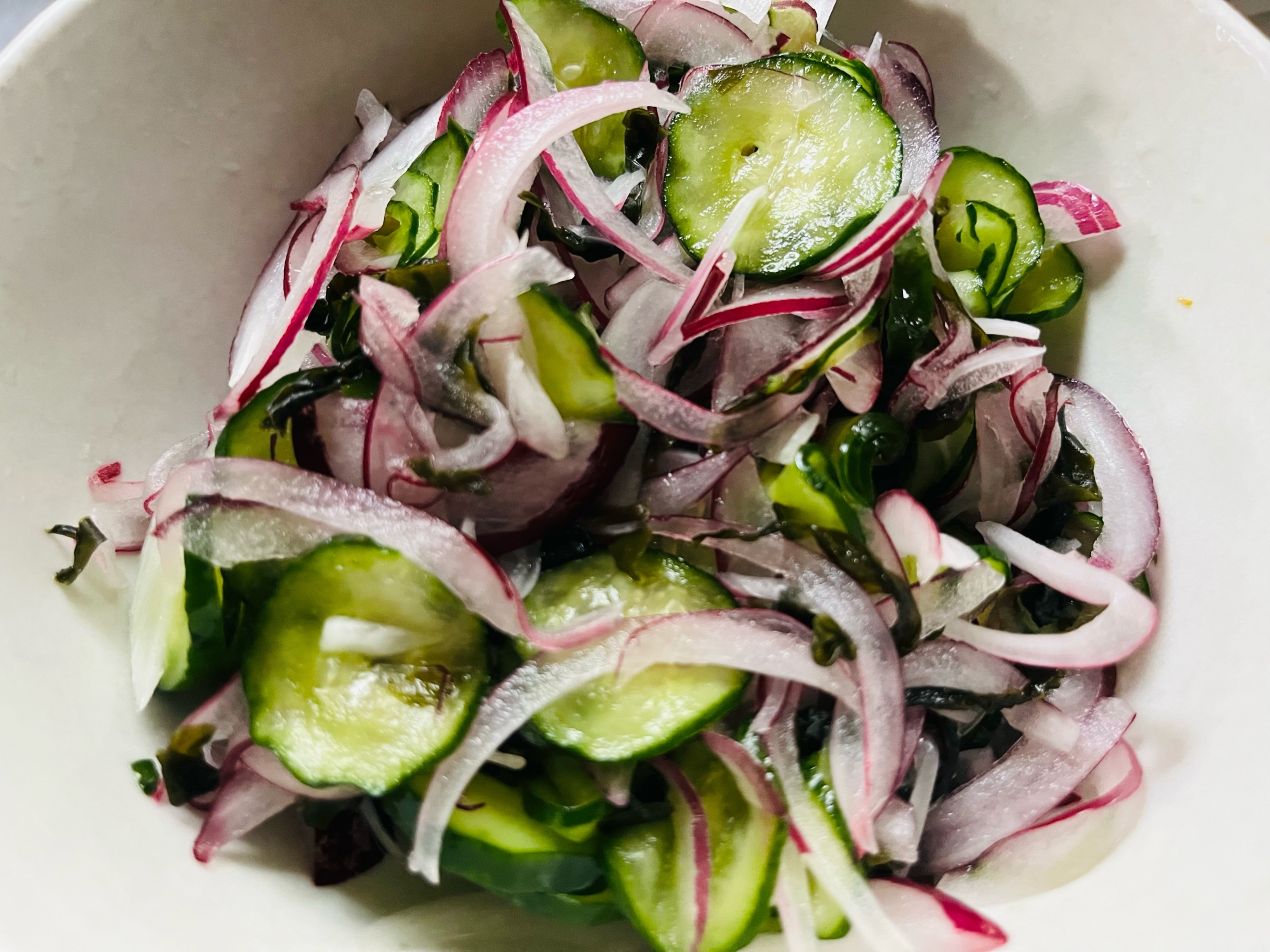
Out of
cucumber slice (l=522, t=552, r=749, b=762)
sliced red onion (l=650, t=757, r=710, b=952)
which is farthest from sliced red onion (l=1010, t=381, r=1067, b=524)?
sliced red onion (l=650, t=757, r=710, b=952)

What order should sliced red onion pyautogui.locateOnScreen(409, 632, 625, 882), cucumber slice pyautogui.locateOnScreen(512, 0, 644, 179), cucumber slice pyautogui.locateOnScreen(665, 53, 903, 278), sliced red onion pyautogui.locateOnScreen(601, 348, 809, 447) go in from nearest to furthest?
sliced red onion pyautogui.locateOnScreen(409, 632, 625, 882) < sliced red onion pyautogui.locateOnScreen(601, 348, 809, 447) < cucumber slice pyautogui.locateOnScreen(665, 53, 903, 278) < cucumber slice pyautogui.locateOnScreen(512, 0, 644, 179)

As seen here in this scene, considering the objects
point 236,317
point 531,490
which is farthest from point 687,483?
point 236,317

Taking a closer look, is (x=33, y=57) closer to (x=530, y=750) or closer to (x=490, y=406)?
(x=490, y=406)

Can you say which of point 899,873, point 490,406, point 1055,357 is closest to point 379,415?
point 490,406

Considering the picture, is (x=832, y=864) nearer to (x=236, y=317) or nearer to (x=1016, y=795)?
(x=1016, y=795)

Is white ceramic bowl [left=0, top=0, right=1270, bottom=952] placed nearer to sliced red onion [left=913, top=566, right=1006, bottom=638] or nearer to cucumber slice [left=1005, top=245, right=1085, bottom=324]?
cucumber slice [left=1005, top=245, right=1085, bottom=324]

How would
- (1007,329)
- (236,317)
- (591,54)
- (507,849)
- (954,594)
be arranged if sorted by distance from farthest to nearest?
(236,317) < (591,54) < (1007,329) < (954,594) < (507,849)

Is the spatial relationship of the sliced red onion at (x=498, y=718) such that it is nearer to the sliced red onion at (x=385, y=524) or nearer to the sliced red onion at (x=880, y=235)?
the sliced red onion at (x=385, y=524)
